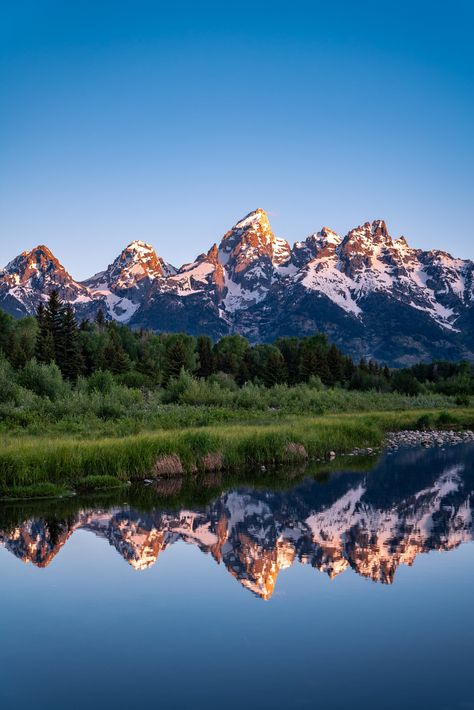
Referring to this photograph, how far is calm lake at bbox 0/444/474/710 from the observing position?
377 inches

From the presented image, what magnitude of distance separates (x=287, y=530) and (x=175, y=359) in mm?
73552

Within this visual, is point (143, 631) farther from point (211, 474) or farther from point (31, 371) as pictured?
point (31, 371)

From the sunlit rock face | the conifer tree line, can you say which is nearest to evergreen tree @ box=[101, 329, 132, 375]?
the conifer tree line

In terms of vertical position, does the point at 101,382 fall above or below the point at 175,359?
below

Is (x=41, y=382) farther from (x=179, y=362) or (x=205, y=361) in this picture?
(x=205, y=361)

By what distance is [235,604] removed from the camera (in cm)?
1332

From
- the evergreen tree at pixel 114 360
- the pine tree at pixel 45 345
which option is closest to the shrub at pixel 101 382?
the pine tree at pixel 45 345

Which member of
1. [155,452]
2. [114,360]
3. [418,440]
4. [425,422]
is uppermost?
[114,360]

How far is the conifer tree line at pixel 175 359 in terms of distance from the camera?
79.1 metres

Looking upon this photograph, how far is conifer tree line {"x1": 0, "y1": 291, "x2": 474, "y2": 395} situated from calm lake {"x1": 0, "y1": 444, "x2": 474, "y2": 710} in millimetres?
41970

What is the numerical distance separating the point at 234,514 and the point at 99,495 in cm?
490

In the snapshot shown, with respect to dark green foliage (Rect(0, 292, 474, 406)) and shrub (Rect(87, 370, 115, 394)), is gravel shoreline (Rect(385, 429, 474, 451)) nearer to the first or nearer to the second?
dark green foliage (Rect(0, 292, 474, 406))

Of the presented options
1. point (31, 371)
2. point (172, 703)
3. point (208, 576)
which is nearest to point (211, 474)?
point (208, 576)

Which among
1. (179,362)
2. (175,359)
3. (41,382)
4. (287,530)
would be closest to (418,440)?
(287,530)
